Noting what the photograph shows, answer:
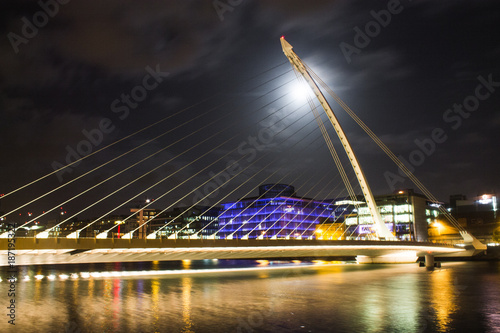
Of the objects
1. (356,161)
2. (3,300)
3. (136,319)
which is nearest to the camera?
(136,319)

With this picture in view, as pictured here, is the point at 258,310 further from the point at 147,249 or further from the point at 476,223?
the point at 476,223

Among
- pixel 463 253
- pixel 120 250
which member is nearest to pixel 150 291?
pixel 120 250

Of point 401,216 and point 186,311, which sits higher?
point 401,216

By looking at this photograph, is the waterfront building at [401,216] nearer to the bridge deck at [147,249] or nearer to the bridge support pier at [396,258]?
the bridge support pier at [396,258]

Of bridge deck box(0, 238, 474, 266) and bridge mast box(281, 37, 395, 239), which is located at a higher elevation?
bridge mast box(281, 37, 395, 239)

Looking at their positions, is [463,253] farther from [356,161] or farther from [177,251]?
[177,251]

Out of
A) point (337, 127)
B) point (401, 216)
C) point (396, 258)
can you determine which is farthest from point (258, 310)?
point (401, 216)

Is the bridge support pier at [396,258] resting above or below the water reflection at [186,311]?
below

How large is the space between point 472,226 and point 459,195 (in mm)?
39433

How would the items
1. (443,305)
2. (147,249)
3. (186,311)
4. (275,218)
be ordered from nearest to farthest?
(186,311), (443,305), (147,249), (275,218)

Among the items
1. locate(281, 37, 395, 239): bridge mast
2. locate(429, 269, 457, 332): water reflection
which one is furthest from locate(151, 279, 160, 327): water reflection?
locate(281, 37, 395, 239): bridge mast

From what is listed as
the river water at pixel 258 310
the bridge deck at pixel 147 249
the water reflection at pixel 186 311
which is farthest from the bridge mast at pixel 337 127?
the water reflection at pixel 186 311

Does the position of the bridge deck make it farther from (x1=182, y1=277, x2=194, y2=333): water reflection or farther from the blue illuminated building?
the blue illuminated building

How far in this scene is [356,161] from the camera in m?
48.3
